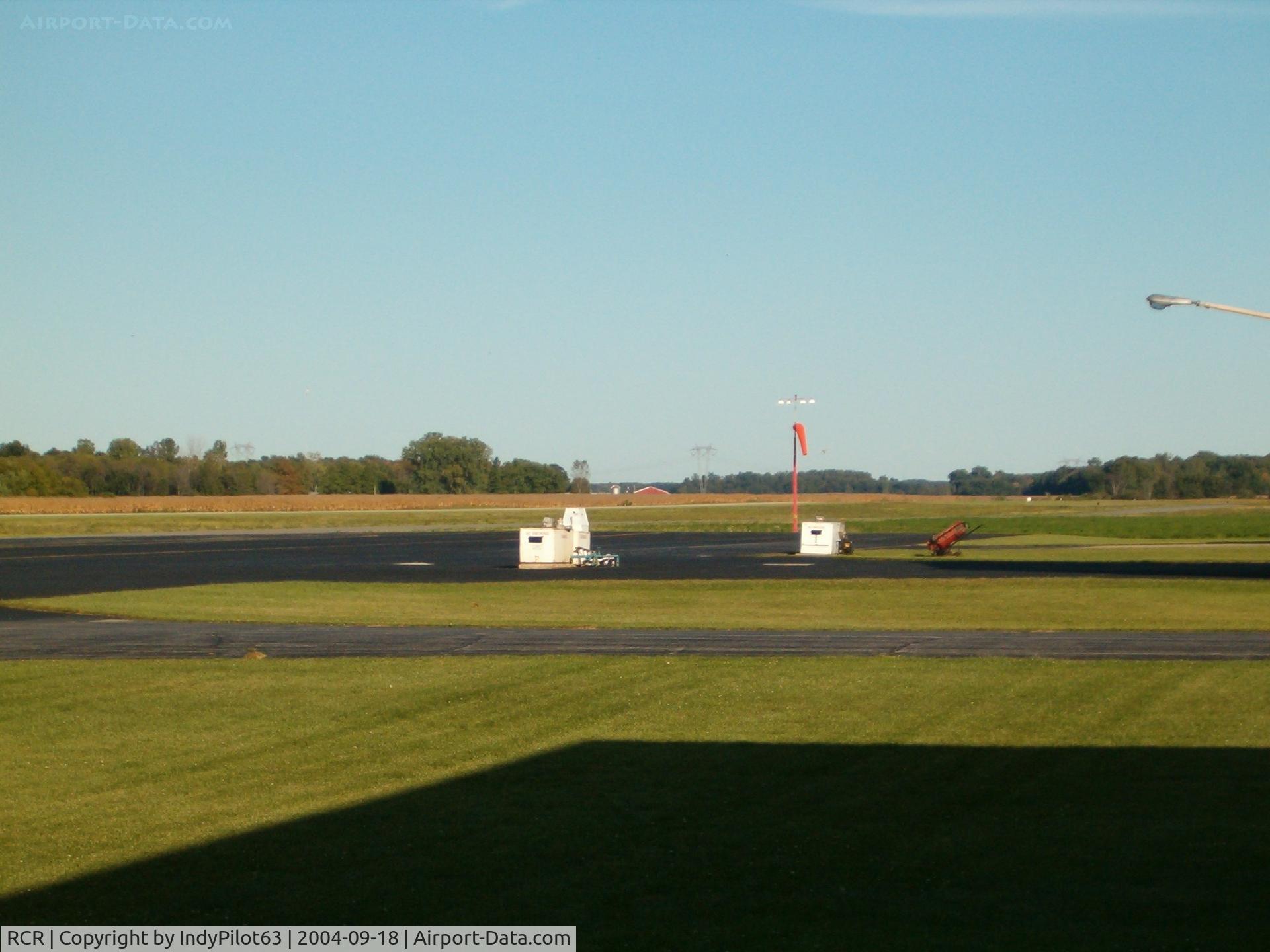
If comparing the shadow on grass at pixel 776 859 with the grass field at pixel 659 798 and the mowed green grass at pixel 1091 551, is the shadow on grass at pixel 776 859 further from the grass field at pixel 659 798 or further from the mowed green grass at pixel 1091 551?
the mowed green grass at pixel 1091 551

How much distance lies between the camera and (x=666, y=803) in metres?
11.2

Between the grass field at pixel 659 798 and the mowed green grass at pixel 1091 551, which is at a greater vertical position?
the mowed green grass at pixel 1091 551

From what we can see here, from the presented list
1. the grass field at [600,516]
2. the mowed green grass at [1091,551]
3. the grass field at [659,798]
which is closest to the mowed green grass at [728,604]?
the grass field at [659,798]

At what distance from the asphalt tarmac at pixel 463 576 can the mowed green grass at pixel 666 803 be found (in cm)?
386

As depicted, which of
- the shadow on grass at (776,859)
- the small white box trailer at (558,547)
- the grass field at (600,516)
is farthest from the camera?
the grass field at (600,516)

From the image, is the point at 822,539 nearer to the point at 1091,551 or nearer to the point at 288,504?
the point at 1091,551

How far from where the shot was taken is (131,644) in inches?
931

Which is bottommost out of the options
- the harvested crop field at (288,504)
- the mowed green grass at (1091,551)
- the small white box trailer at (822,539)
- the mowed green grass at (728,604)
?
the mowed green grass at (728,604)

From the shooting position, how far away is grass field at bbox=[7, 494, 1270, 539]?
89.6 metres

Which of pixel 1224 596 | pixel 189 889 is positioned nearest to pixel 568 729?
pixel 189 889

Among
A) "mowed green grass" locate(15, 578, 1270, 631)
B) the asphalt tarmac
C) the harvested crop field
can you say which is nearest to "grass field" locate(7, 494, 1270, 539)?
the harvested crop field

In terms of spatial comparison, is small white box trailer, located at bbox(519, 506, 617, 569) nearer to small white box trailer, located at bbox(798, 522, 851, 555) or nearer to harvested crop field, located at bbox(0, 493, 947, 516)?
small white box trailer, located at bbox(798, 522, 851, 555)

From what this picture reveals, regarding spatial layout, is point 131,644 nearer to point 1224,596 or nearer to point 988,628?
point 988,628

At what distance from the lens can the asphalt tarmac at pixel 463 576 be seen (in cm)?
2270
